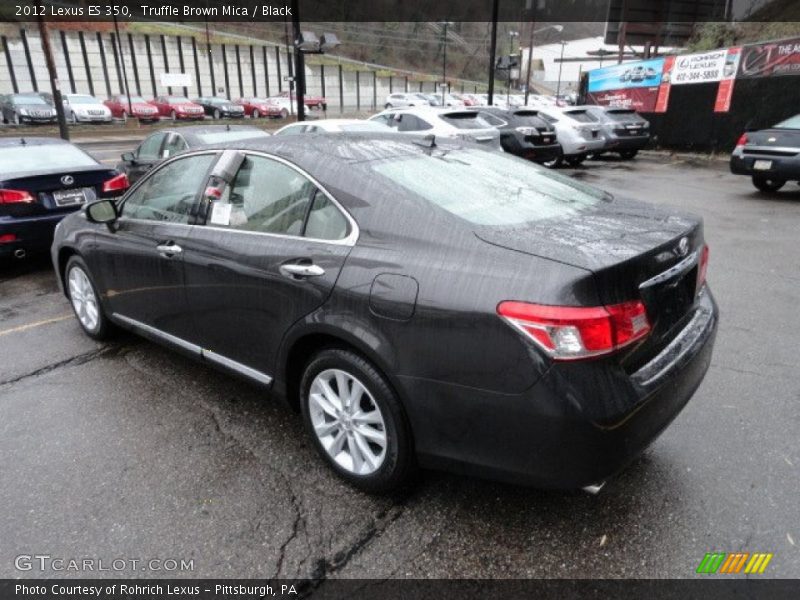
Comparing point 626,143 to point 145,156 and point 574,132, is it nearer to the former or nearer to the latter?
point 574,132

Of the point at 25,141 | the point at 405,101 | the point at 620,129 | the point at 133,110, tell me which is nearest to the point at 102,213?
the point at 25,141

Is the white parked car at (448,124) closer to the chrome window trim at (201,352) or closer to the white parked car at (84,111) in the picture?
the chrome window trim at (201,352)

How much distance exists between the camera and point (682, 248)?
234cm

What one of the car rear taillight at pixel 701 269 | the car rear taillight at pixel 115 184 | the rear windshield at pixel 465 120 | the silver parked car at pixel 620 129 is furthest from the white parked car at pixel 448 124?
the car rear taillight at pixel 701 269

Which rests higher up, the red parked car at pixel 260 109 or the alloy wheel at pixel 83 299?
the alloy wheel at pixel 83 299

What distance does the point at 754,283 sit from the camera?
5.42 m

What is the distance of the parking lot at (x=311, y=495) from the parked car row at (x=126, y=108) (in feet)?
96.4

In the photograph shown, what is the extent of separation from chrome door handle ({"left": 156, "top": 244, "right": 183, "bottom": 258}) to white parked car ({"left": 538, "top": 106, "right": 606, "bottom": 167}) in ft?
41.5

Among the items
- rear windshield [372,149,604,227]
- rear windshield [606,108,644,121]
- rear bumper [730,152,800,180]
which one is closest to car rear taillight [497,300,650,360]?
rear windshield [372,149,604,227]

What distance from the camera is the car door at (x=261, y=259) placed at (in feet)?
8.23

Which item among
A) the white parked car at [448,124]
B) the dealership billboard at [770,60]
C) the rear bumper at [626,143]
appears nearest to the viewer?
the white parked car at [448,124]

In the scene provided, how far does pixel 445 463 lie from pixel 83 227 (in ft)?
10.9

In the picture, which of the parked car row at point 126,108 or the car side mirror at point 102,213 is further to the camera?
the parked car row at point 126,108

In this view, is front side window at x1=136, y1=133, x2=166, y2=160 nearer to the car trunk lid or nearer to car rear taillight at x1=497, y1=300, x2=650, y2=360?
the car trunk lid
